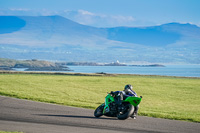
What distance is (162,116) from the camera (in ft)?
63.1

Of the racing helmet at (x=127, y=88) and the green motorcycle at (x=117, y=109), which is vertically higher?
the racing helmet at (x=127, y=88)

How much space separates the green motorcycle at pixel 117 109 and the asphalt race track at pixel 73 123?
26cm

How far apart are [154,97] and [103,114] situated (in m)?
19.1

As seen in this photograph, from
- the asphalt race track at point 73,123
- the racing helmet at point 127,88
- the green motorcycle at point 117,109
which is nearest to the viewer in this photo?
the asphalt race track at point 73,123

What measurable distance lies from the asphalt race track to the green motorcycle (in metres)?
0.26

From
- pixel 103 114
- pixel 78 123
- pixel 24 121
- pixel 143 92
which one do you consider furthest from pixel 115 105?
pixel 143 92

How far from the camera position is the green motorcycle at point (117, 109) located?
1688 cm

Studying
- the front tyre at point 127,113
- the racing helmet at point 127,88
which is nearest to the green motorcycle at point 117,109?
the front tyre at point 127,113

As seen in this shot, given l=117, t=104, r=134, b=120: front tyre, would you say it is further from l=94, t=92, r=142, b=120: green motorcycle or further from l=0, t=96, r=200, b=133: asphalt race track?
l=0, t=96, r=200, b=133: asphalt race track

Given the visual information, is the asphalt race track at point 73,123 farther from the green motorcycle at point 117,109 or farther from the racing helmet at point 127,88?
the racing helmet at point 127,88

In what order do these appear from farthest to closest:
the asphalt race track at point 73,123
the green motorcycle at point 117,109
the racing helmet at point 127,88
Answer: the racing helmet at point 127,88
the green motorcycle at point 117,109
the asphalt race track at point 73,123

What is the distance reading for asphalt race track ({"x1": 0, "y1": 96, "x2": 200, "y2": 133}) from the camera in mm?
14734

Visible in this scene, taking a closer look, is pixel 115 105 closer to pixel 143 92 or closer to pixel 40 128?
pixel 40 128

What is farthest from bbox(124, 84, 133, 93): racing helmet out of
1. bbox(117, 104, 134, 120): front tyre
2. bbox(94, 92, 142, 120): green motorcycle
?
bbox(117, 104, 134, 120): front tyre
